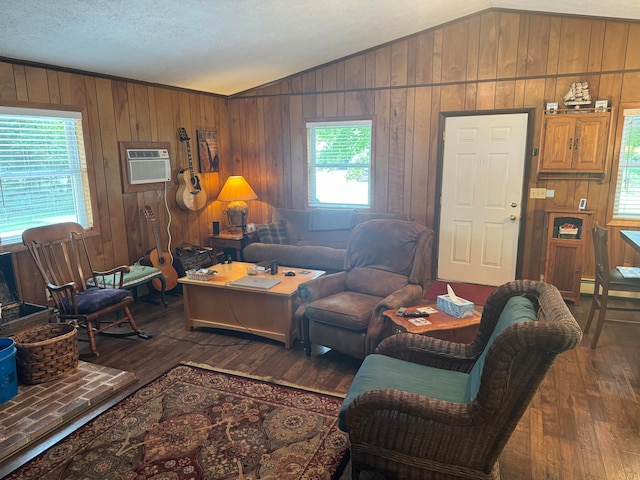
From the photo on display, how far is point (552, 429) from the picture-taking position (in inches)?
96.0

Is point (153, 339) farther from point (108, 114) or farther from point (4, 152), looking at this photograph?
point (108, 114)

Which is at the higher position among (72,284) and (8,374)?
(72,284)

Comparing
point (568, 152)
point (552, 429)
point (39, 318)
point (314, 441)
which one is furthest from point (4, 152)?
point (568, 152)

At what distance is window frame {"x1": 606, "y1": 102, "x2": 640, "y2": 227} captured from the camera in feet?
14.0

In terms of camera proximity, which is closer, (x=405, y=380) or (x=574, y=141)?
(x=405, y=380)

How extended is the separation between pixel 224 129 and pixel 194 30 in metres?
2.42

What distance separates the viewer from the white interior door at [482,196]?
4.75 metres

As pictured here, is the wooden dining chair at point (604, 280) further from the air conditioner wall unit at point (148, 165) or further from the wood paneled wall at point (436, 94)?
the air conditioner wall unit at point (148, 165)

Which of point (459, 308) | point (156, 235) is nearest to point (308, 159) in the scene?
point (156, 235)

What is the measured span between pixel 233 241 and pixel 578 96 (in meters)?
4.04

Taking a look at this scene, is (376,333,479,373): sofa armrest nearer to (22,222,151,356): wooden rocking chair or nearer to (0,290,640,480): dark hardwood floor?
(0,290,640,480): dark hardwood floor

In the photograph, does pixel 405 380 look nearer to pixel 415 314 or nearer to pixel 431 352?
pixel 431 352

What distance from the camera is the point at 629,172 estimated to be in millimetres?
4375

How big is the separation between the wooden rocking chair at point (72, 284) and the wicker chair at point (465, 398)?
2320 mm
